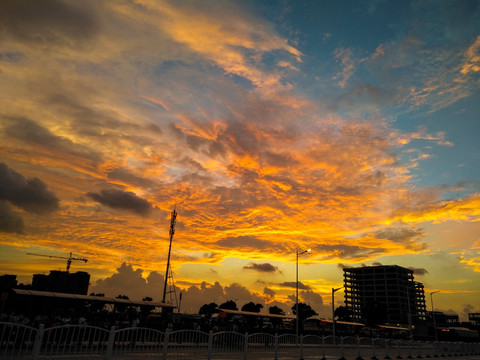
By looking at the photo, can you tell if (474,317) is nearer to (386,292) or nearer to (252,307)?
(386,292)

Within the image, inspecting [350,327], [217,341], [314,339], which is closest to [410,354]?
[314,339]

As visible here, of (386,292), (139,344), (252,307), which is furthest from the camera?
(386,292)

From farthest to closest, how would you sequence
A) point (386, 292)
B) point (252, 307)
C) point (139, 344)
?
1. point (386, 292)
2. point (252, 307)
3. point (139, 344)

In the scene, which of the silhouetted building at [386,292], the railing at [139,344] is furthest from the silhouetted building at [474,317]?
the railing at [139,344]

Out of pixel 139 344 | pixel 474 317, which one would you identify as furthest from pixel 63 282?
pixel 474 317

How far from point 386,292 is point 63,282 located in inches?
6376

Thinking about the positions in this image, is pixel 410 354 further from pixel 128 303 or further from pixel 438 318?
pixel 438 318

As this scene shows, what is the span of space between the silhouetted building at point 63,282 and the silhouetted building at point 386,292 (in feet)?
453

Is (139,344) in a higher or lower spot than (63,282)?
lower

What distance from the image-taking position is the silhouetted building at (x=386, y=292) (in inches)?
6905

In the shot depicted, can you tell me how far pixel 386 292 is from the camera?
182 metres

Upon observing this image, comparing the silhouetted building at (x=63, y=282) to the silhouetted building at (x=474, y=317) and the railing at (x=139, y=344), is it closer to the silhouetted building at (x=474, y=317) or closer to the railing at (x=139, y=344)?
the railing at (x=139, y=344)

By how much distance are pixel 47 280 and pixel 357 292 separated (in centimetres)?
16237

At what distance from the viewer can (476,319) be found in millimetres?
169875
